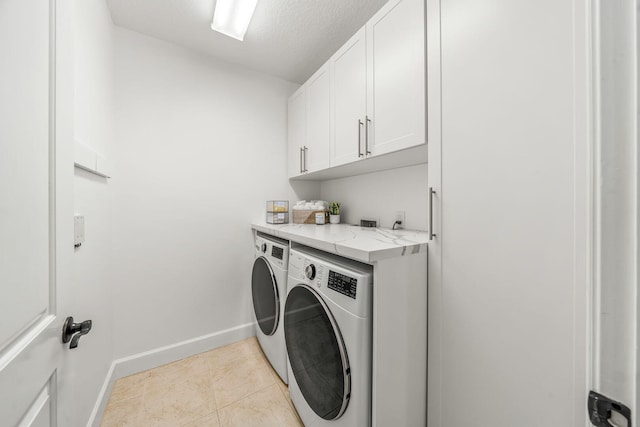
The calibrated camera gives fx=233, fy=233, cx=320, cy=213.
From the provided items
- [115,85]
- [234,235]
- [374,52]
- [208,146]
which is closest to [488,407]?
[374,52]

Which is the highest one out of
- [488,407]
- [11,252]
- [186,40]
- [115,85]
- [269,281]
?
[186,40]

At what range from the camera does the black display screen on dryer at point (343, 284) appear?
2.95ft

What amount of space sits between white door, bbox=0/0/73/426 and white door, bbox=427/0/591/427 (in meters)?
1.17

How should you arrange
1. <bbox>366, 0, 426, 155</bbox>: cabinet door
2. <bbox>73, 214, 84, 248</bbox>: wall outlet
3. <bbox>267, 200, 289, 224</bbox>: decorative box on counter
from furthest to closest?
<bbox>267, 200, 289, 224</bbox>: decorative box on counter
<bbox>366, 0, 426, 155</bbox>: cabinet door
<bbox>73, 214, 84, 248</bbox>: wall outlet

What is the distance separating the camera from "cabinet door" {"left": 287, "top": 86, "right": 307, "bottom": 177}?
6.79 feet

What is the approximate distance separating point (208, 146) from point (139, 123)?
48 centimetres

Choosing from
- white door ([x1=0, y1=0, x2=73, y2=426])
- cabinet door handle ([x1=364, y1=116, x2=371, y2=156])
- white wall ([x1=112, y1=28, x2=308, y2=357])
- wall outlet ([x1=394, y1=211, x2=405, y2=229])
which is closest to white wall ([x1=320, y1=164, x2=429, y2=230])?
wall outlet ([x1=394, y1=211, x2=405, y2=229])

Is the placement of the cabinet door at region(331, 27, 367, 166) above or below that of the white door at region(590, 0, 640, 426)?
above

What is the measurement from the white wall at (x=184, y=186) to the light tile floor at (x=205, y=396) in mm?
250

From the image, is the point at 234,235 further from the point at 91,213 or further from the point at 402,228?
the point at 402,228

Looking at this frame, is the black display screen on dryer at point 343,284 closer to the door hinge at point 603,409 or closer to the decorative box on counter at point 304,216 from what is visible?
the door hinge at point 603,409

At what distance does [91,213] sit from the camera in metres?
1.20

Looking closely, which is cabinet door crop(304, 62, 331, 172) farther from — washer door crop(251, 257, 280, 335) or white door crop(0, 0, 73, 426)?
white door crop(0, 0, 73, 426)

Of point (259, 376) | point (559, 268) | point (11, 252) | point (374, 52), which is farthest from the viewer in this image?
point (259, 376)
